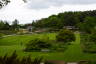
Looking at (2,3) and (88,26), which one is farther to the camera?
(88,26)

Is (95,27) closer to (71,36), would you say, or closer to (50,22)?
(71,36)

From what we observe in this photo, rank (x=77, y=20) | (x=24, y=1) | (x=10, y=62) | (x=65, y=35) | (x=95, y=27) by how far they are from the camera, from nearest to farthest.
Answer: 1. (x=10, y=62)
2. (x=24, y=1)
3. (x=95, y=27)
4. (x=65, y=35)
5. (x=77, y=20)

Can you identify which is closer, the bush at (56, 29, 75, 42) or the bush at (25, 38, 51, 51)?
the bush at (25, 38, 51, 51)

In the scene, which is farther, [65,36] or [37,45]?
[65,36]

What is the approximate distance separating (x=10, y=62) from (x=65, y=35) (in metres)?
53.7

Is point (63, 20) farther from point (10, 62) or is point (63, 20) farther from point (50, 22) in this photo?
point (10, 62)

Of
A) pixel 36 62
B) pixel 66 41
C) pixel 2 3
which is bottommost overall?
pixel 66 41

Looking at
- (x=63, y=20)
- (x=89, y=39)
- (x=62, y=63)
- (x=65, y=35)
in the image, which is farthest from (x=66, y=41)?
(x=63, y=20)

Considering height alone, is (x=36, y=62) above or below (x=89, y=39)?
above

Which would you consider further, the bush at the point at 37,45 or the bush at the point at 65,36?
the bush at the point at 65,36

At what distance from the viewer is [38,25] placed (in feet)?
412

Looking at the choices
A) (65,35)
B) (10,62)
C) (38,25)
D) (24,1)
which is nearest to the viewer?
(10,62)

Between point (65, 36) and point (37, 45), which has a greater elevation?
point (65, 36)

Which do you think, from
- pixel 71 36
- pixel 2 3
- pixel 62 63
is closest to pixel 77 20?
pixel 71 36
